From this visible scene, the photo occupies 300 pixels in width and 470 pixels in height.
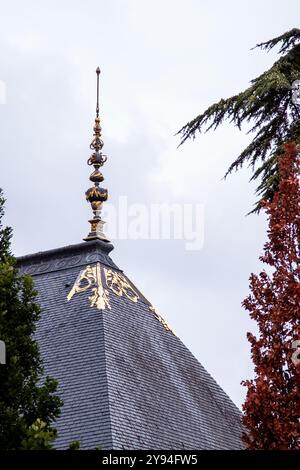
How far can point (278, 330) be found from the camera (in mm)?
17781

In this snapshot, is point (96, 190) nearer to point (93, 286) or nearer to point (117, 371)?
point (93, 286)

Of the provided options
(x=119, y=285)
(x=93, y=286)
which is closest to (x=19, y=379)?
(x=93, y=286)

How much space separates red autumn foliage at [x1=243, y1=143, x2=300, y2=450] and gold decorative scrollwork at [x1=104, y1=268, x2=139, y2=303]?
9676mm

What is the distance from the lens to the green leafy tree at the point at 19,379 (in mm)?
16953

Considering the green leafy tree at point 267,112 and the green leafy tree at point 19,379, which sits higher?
the green leafy tree at point 267,112

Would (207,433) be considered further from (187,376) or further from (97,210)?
(97,210)

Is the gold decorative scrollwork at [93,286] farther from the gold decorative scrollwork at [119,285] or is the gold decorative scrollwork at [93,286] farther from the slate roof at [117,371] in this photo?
the gold decorative scrollwork at [119,285]

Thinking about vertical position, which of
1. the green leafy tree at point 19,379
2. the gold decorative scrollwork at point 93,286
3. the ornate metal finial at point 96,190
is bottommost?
the green leafy tree at point 19,379

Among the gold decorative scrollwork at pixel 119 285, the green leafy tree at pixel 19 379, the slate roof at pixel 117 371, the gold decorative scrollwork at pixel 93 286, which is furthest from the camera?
the gold decorative scrollwork at pixel 119 285

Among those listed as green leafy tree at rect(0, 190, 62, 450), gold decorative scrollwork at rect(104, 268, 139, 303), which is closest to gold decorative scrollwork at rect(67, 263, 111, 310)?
gold decorative scrollwork at rect(104, 268, 139, 303)

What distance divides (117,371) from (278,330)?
7322 millimetres

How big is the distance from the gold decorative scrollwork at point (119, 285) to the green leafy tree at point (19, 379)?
30.9ft

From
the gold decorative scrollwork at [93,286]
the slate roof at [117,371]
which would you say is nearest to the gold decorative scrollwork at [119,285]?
the slate roof at [117,371]
